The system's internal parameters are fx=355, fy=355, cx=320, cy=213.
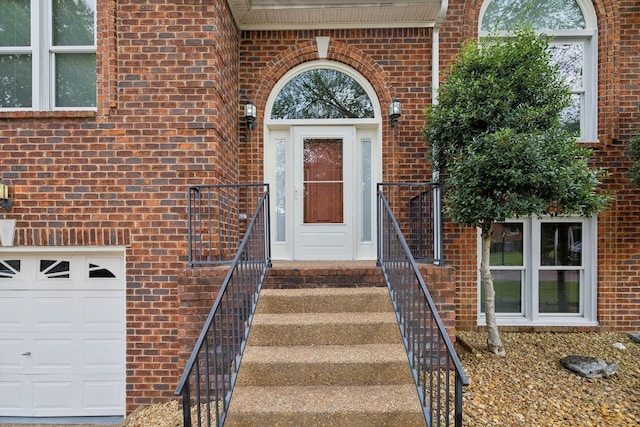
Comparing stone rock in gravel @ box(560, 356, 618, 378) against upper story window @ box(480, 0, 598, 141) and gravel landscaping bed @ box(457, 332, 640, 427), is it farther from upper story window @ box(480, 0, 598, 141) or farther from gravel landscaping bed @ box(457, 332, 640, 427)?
upper story window @ box(480, 0, 598, 141)

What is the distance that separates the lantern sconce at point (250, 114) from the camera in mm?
4738

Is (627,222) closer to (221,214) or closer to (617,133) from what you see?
(617,133)

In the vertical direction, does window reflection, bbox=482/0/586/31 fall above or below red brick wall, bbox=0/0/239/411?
above

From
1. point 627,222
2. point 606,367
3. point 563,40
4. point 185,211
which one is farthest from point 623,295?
point 185,211

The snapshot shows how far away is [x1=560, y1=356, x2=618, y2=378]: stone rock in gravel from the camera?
377 centimetres

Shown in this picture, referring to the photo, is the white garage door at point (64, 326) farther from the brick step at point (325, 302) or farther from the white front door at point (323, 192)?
the white front door at point (323, 192)

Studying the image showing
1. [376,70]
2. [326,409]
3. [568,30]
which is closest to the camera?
[326,409]

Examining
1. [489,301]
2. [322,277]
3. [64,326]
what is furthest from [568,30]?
[64,326]

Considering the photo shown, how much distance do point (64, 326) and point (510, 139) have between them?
5234 mm

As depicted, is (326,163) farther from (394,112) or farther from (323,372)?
(323,372)

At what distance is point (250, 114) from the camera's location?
15.6 ft

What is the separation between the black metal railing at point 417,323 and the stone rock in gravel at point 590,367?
1432mm

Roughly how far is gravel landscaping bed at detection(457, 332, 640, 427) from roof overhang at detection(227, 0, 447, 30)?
13.5ft

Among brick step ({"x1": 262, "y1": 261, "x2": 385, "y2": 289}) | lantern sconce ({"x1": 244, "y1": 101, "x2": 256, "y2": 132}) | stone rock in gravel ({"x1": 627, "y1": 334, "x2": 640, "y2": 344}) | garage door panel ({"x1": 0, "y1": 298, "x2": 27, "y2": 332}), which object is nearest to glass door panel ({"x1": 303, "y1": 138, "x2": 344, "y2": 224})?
lantern sconce ({"x1": 244, "y1": 101, "x2": 256, "y2": 132})
